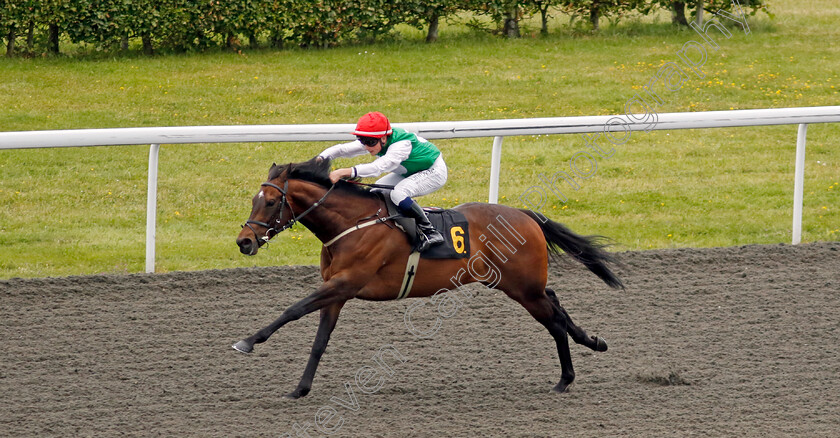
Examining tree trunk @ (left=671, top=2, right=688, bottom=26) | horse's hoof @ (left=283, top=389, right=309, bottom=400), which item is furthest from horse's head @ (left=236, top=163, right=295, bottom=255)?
tree trunk @ (left=671, top=2, right=688, bottom=26)

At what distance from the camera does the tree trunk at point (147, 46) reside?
12.6 metres

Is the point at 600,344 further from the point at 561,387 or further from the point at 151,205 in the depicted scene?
the point at 151,205

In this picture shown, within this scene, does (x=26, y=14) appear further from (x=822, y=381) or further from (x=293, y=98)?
(x=822, y=381)

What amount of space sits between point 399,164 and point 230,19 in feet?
26.2

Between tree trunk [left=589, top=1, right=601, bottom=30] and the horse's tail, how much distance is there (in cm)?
876

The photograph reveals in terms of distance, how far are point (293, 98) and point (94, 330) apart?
6.40 metres

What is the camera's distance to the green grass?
26.2 ft

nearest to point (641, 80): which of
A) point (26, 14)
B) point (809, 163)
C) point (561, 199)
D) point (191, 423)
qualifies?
point (809, 163)

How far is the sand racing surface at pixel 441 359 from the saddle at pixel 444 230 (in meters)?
0.64

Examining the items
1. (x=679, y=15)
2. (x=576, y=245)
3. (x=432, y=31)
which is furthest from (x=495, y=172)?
(x=679, y=15)

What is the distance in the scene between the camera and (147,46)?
1277 cm

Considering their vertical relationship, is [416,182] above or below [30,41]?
above

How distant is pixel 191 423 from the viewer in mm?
4309

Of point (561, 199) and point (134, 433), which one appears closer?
point (134, 433)
